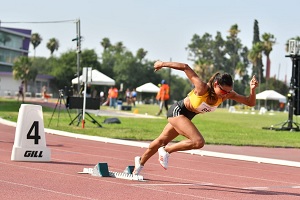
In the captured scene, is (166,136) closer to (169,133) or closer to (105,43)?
(169,133)

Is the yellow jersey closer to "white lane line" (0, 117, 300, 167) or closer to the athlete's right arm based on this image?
the athlete's right arm

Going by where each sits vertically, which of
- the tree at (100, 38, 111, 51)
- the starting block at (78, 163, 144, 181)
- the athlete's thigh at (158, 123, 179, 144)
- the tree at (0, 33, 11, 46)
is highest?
the tree at (100, 38, 111, 51)

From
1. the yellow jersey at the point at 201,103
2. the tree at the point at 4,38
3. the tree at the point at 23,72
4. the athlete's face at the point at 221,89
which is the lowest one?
the yellow jersey at the point at 201,103

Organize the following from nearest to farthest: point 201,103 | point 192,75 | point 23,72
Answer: point 192,75
point 201,103
point 23,72

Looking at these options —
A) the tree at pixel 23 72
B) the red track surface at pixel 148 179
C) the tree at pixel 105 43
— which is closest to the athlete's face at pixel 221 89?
the red track surface at pixel 148 179

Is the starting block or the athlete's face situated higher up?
the athlete's face

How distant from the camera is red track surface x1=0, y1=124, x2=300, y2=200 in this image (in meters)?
9.88

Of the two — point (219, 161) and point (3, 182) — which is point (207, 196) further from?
point (219, 161)

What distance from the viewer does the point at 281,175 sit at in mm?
14383

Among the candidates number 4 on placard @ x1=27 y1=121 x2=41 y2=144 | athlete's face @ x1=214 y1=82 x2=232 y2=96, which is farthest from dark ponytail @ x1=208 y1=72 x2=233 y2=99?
number 4 on placard @ x1=27 y1=121 x2=41 y2=144

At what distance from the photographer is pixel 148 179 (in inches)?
468

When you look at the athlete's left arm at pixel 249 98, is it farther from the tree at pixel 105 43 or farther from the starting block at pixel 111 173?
the tree at pixel 105 43

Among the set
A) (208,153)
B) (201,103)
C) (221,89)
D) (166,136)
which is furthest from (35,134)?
(208,153)

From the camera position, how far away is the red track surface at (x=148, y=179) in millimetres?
9875
